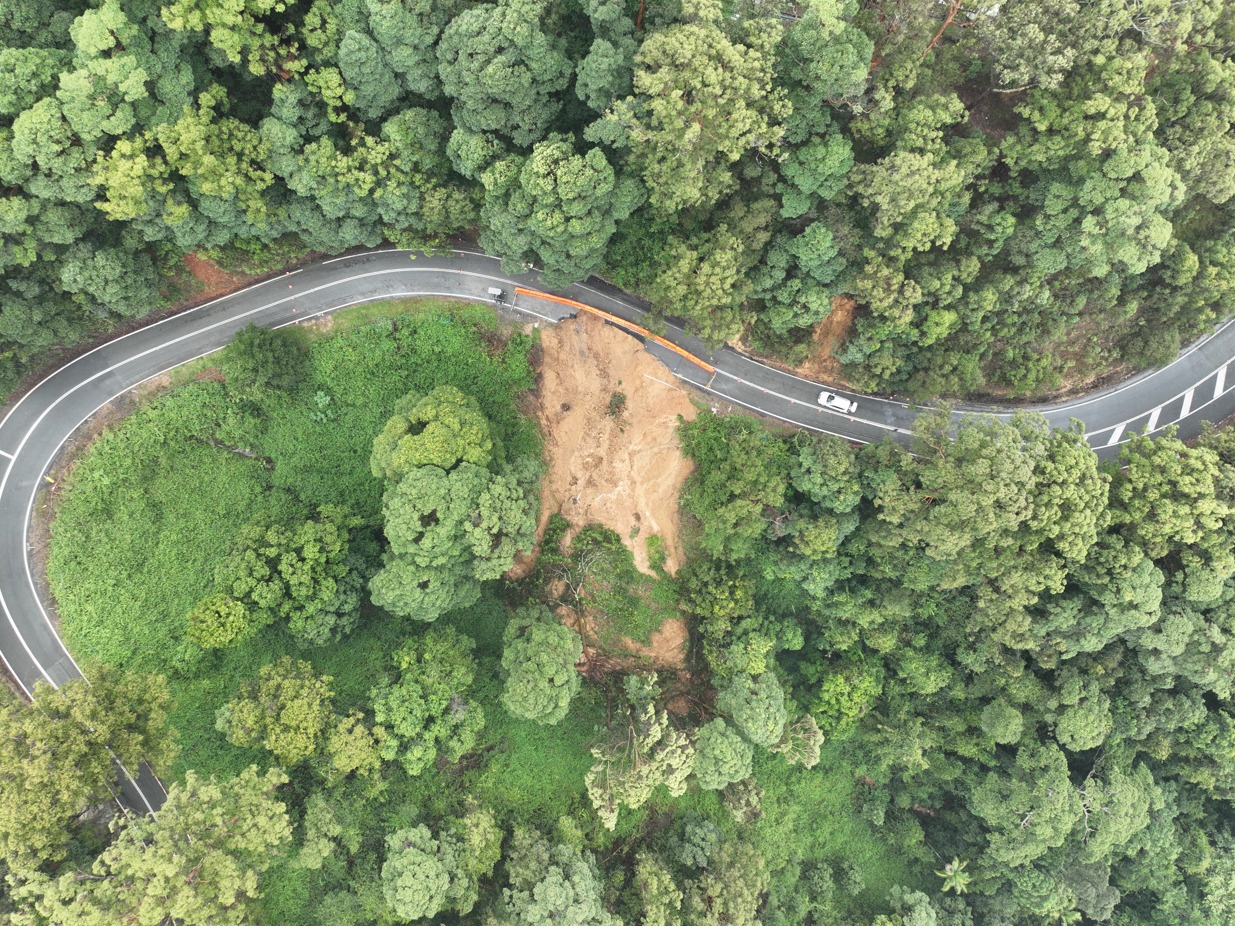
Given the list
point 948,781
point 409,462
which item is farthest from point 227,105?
point 948,781

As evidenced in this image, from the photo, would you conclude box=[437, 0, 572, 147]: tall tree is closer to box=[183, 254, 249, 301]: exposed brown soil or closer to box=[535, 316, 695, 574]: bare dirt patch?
box=[535, 316, 695, 574]: bare dirt patch

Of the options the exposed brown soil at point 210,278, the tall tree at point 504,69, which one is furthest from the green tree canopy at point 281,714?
the tall tree at point 504,69

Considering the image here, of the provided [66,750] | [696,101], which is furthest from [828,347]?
[66,750]

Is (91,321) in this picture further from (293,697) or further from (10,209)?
(293,697)

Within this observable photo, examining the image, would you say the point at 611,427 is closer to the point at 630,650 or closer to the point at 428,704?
the point at 630,650

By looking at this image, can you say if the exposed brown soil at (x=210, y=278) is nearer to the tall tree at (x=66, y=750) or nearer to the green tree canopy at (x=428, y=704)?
the tall tree at (x=66, y=750)
